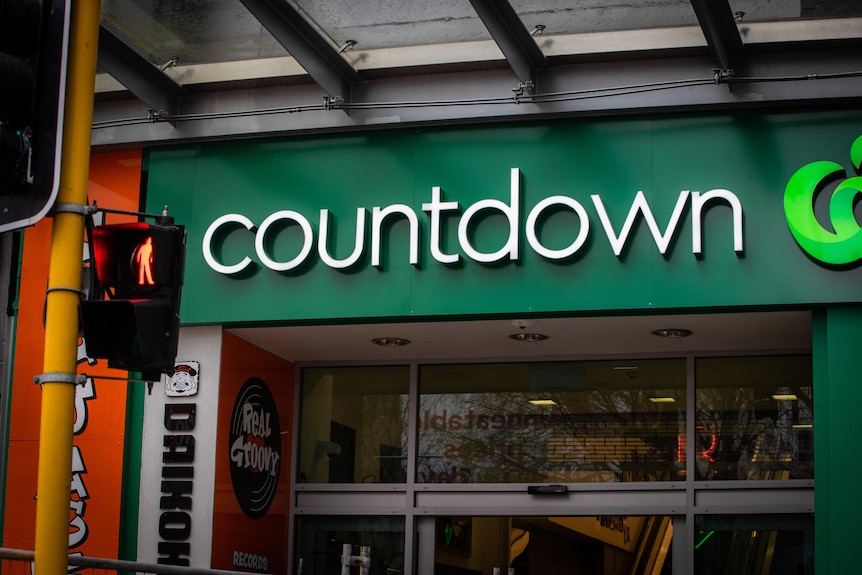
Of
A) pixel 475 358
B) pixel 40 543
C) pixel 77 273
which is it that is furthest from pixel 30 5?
pixel 475 358

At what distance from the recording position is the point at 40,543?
4.72 meters

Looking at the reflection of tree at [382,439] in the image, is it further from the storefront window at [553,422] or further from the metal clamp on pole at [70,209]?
the metal clamp on pole at [70,209]

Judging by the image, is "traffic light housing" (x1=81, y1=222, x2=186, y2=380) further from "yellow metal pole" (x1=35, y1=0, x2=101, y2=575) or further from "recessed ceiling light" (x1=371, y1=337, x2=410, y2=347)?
"recessed ceiling light" (x1=371, y1=337, x2=410, y2=347)

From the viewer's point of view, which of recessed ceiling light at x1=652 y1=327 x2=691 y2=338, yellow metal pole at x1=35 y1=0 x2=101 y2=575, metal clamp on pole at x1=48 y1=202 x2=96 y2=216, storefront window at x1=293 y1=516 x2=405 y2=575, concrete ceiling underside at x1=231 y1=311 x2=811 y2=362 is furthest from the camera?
storefront window at x1=293 y1=516 x2=405 y2=575

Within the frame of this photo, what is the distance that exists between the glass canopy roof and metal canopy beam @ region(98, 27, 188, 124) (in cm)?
8

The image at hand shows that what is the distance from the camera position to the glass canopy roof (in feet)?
29.0

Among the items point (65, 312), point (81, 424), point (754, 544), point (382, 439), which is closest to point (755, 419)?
point (754, 544)

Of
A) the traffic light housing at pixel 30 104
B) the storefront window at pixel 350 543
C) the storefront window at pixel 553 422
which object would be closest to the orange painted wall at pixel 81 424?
the storefront window at pixel 350 543

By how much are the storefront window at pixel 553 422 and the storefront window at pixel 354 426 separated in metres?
0.22

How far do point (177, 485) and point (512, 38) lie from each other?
14.4ft

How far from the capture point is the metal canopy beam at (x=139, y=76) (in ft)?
31.2

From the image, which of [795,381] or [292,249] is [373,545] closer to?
[292,249]

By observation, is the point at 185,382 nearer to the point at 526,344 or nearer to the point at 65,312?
the point at 526,344

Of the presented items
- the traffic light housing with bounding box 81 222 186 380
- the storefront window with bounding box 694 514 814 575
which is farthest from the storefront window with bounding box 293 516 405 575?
the traffic light housing with bounding box 81 222 186 380
